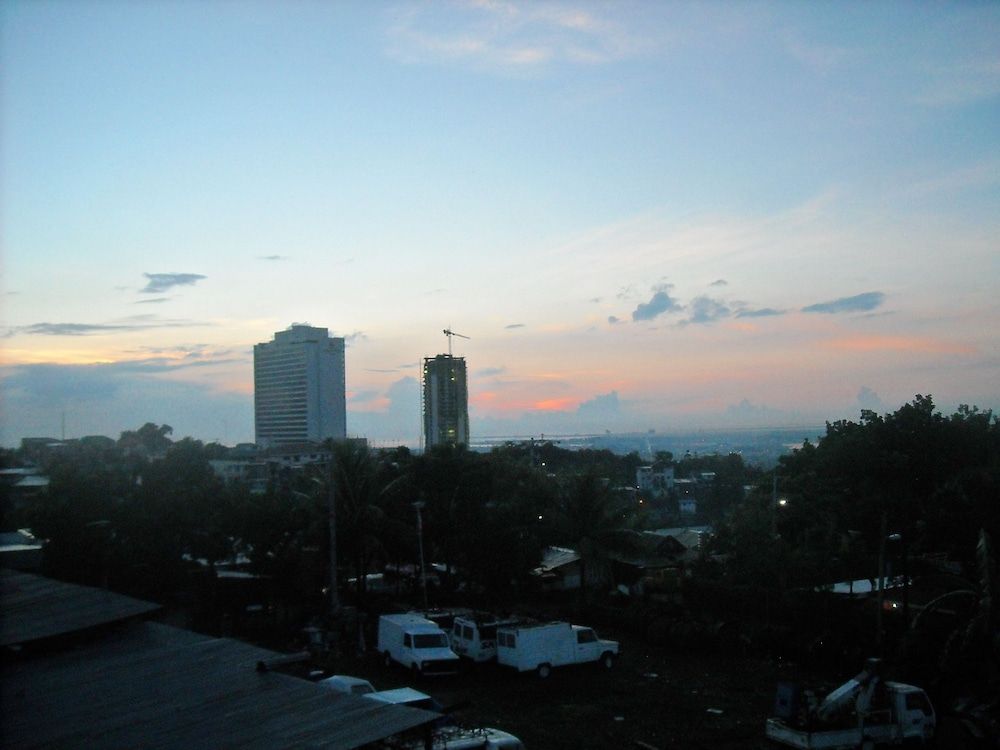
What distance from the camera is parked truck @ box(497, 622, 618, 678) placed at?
1873 centimetres

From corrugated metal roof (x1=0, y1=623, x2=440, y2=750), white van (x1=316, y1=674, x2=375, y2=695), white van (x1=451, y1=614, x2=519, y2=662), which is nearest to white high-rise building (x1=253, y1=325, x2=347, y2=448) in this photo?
white van (x1=451, y1=614, x2=519, y2=662)

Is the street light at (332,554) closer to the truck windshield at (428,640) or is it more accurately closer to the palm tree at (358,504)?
the palm tree at (358,504)

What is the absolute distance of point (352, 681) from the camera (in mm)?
15094

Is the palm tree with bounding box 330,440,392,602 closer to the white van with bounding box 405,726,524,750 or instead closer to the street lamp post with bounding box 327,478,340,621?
the street lamp post with bounding box 327,478,340,621

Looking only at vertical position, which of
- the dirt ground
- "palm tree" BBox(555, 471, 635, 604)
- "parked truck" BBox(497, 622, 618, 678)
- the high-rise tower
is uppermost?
the high-rise tower

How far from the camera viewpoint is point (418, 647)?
18.6m

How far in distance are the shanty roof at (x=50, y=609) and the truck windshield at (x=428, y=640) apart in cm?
707

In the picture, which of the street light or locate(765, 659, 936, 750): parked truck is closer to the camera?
locate(765, 659, 936, 750): parked truck

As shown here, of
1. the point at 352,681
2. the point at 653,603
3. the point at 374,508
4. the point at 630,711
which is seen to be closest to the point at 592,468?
the point at 653,603

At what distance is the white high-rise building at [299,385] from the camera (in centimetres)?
11938

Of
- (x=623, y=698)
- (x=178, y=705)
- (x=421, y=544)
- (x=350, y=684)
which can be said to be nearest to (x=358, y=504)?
(x=421, y=544)

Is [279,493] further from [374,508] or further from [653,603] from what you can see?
[653,603]

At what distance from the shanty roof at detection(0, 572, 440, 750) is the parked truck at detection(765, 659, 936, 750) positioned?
8.17 m

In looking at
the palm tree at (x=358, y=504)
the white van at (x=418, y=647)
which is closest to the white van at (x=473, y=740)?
the white van at (x=418, y=647)
